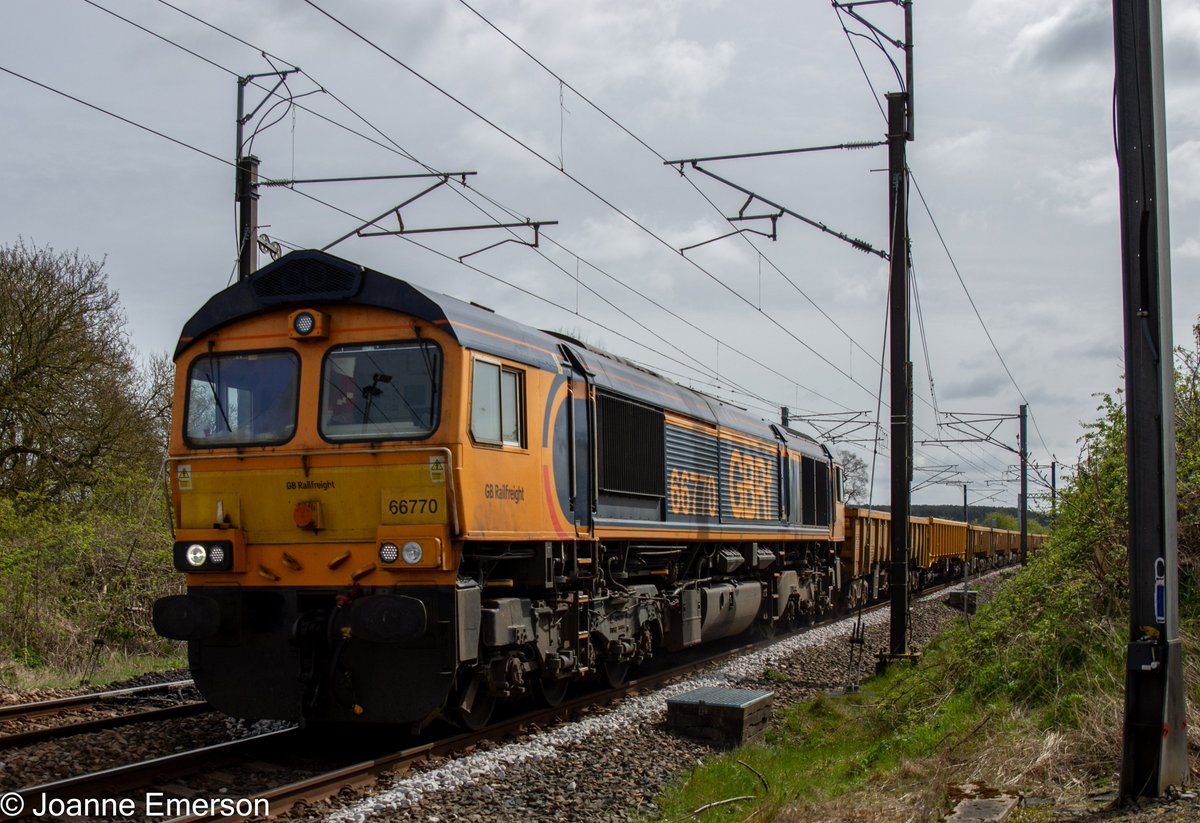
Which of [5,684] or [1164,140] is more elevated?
[1164,140]

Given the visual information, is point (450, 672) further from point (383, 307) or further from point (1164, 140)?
point (1164, 140)

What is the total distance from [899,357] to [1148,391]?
8399mm

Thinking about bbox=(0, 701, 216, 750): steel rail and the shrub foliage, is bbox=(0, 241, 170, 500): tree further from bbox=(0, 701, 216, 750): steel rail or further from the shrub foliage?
bbox=(0, 701, 216, 750): steel rail

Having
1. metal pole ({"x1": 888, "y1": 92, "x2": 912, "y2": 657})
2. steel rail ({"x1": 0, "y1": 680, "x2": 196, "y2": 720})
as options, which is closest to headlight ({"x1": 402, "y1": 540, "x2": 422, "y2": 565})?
steel rail ({"x1": 0, "y1": 680, "x2": 196, "y2": 720})

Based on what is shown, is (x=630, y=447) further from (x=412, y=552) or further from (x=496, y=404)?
(x=412, y=552)

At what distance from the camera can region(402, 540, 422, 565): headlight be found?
8.13 m

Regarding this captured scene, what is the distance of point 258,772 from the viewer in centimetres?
786

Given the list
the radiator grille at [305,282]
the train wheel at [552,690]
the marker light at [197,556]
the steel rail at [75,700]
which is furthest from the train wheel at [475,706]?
the steel rail at [75,700]

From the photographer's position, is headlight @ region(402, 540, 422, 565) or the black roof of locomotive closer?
headlight @ region(402, 540, 422, 565)

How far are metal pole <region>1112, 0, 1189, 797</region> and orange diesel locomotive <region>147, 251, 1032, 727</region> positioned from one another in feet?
15.0

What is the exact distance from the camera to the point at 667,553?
511 inches

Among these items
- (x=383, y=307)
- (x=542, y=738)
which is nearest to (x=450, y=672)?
(x=542, y=738)

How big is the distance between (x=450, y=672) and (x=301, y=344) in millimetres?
2981

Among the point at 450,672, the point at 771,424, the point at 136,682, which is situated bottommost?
the point at 136,682
